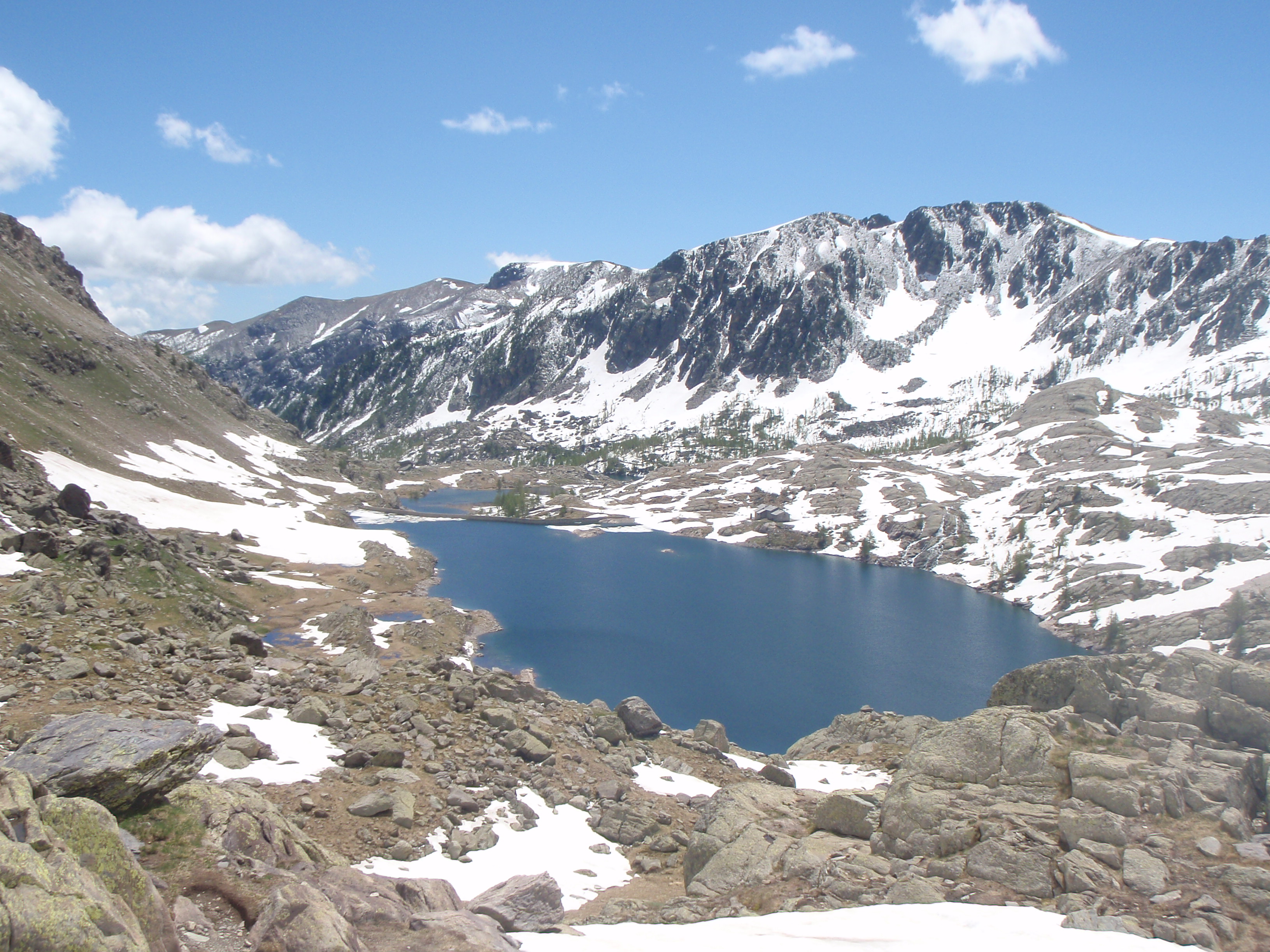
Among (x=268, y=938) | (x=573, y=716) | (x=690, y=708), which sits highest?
(x=268, y=938)

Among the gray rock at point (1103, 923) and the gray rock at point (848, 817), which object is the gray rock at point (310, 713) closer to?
the gray rock at point (848, 817)

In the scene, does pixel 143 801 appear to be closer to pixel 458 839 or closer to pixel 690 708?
pixel 458 839

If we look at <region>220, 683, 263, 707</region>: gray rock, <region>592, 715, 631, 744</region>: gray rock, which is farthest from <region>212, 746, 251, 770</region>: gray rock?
<region>592, 715, 631, 744</region>: gray rock

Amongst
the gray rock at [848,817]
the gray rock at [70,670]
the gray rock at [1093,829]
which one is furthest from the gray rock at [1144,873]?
the gray rock at [70,670]

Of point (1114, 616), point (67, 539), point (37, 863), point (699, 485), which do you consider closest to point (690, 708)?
point (67, 539)

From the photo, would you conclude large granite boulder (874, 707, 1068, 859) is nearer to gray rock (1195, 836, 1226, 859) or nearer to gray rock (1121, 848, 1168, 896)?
gray rock (1121, 848, 1168, 896)

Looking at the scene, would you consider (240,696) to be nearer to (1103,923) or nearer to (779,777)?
(779,777)
